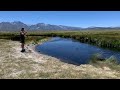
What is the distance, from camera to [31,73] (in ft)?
68.6

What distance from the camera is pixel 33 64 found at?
2488 cm
